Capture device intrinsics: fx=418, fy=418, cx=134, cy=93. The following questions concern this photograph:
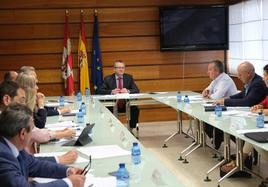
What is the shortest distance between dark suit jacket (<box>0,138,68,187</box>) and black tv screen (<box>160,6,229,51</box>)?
6138 mm

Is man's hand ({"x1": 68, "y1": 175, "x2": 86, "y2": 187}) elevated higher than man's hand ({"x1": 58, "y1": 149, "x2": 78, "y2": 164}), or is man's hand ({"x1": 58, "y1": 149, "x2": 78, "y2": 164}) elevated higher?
man's hand ({"x1": 68, "y1": 175, "x2": 86, "y2": 187})

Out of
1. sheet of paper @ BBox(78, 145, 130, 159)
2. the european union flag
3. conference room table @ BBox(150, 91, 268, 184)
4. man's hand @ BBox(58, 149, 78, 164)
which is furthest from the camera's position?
the european union flag

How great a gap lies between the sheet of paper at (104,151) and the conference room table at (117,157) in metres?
0.06

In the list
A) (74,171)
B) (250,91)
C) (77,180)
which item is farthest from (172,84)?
(77,180)

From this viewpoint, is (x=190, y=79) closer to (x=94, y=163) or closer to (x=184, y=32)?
(x=184, y=32)

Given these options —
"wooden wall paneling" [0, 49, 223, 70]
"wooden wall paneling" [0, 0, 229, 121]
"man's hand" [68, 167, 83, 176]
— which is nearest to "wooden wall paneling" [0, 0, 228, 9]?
"wooden wall paneling" [0, 0, 229, 121]

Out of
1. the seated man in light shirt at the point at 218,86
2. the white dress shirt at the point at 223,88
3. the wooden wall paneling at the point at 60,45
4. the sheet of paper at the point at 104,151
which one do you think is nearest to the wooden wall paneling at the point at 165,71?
the wooden wall paneling at the point at 60,45

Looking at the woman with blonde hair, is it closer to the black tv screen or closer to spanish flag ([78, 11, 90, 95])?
spanish flag ([78, 11, 90, 95])

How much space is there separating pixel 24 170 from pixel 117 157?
0.73 m

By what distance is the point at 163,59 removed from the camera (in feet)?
28.4

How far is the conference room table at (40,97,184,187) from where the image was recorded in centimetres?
238

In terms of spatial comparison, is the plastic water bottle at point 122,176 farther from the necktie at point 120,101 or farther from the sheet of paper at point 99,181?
the necktie at point 120,101

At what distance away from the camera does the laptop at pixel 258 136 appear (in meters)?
3.27

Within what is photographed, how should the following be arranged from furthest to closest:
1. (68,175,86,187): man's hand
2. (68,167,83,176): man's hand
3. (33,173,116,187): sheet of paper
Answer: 1. (68,167,83,176): man's hand
2. (33,173,116,187): sheet of paper
3. (68,175,86,187): man's hand
